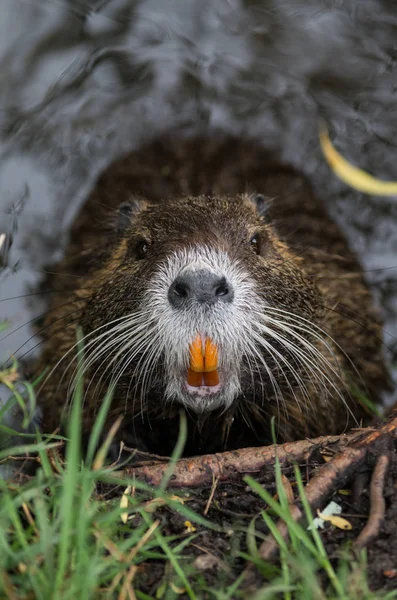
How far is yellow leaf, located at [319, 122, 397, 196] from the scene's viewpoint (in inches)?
220

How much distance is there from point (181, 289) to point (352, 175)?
3222mm

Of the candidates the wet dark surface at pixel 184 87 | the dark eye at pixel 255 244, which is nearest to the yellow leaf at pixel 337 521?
the dark eye at pixel 255 244

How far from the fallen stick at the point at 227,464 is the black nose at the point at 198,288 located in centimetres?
62

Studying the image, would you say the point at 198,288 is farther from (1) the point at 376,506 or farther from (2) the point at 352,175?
(2) the point at 352,175

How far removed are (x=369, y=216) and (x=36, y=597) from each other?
13.5ft

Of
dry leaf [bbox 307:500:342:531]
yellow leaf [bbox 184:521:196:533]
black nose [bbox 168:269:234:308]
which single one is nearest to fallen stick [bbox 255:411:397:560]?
dry leaf [bbox 307:500:342:531]

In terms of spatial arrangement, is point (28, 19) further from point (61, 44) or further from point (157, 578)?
point (157, 578)

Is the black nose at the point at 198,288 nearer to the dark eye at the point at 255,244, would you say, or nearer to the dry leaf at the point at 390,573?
the dark eye at the point at 255,244

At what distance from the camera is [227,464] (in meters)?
3.03

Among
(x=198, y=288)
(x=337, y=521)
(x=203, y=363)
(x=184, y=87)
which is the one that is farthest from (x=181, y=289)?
(x=184, y=87)

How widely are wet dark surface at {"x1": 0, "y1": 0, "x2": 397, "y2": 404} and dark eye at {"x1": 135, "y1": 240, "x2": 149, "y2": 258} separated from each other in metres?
2.24

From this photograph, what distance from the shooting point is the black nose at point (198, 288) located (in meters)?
2.79

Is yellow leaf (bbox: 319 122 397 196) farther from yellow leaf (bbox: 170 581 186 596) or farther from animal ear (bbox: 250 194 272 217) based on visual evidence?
yellow leaf (bbox: 170 581 186 596)

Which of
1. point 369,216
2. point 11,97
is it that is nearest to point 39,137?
point 11,97
